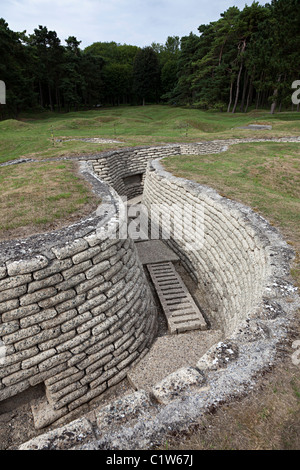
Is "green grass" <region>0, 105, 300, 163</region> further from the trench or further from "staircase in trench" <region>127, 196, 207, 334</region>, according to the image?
the trench

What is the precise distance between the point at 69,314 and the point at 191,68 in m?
47.9

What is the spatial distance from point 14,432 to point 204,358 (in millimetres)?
3415

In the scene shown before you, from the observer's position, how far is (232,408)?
271 cm

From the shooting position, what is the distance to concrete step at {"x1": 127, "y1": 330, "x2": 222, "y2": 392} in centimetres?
521

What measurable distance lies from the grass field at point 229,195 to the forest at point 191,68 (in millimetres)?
8774

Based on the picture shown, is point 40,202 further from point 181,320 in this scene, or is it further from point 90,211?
point 181,320

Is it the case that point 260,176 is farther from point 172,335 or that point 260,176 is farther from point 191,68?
point 191,68

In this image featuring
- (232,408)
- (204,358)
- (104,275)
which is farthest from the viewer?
(104,275)

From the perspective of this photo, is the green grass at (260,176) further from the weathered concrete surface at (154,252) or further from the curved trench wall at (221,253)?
the weathered concrete surface at (154,252)

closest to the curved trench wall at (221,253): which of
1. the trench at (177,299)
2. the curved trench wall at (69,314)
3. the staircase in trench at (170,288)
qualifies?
the trench at (177,299)

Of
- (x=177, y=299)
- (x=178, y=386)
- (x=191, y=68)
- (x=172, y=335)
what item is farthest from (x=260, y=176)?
(x=191, y=68)

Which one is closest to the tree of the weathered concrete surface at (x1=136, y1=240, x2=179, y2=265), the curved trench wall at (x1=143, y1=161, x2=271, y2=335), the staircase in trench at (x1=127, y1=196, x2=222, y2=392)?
the curved trench wall at (x1=143, y1=161, x2=271, y2=335)

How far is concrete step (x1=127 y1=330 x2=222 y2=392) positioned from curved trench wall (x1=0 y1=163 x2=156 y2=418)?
0.26 metres
